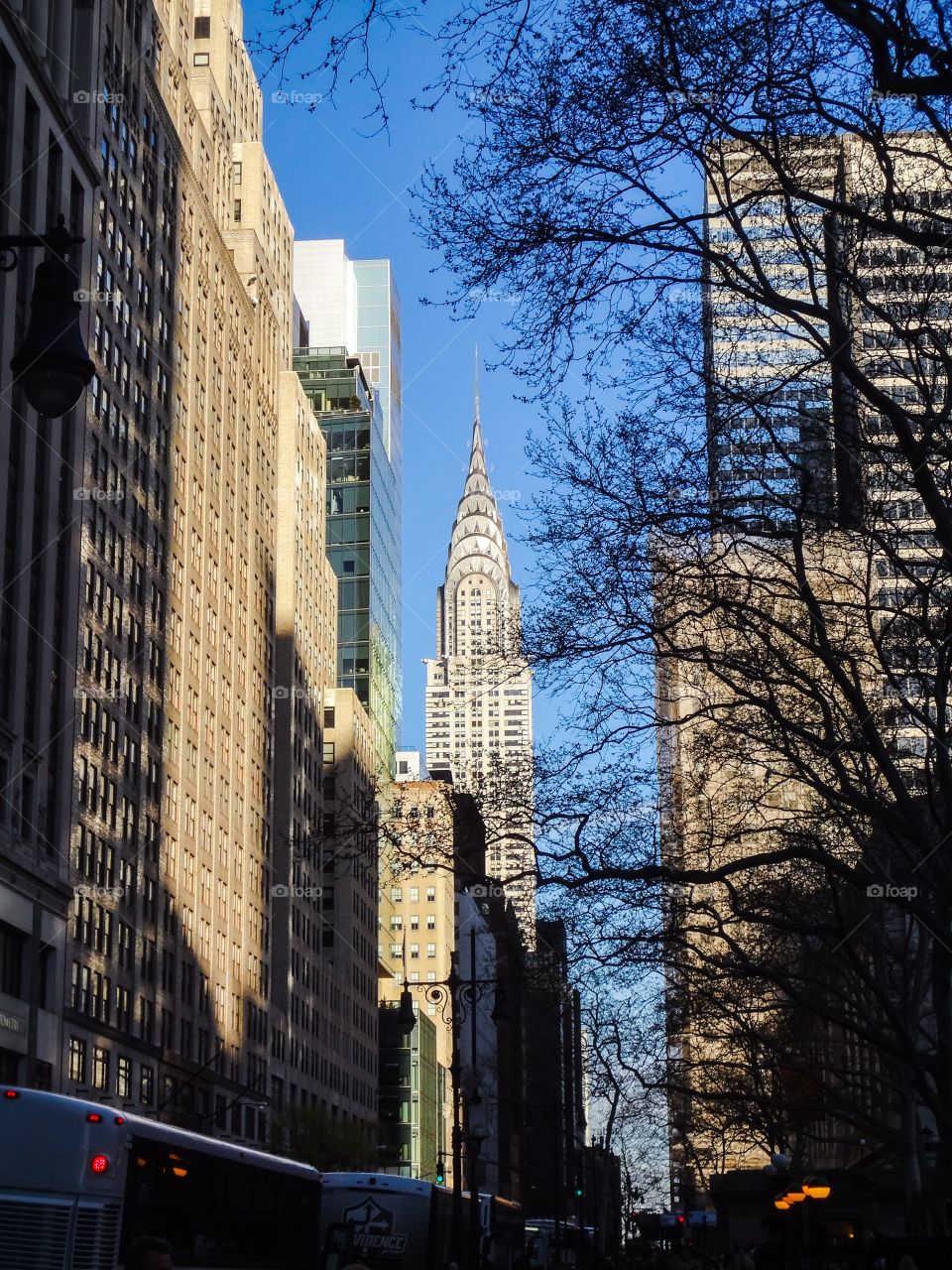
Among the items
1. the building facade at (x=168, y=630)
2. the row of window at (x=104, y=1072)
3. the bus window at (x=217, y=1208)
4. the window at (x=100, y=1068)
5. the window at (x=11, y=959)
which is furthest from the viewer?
the window at (x=100, y=1068)

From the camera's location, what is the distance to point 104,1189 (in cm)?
1836

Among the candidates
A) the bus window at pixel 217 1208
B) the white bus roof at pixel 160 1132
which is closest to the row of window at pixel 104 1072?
the white bus roof at pixel 160 1132

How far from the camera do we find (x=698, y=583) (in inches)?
1009

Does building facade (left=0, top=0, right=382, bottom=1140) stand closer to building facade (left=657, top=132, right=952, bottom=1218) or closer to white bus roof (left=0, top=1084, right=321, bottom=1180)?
white bus roof (left=0, top=1084, right=321, bottom=1180)

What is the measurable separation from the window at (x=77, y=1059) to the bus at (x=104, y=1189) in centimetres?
3984

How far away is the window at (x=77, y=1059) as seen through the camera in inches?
2445

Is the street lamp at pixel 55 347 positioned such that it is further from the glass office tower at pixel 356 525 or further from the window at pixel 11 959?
the glass office tower at pixel 356 525

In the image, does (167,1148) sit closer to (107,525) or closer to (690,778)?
(690,778)

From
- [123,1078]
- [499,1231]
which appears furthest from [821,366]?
[123,1078]

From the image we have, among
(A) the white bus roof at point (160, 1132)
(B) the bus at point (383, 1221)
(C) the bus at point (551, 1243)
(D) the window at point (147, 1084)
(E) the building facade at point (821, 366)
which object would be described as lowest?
(C) the bus at point (551, 1243)

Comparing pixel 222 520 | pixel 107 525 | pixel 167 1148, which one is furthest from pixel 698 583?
pixel 222 520

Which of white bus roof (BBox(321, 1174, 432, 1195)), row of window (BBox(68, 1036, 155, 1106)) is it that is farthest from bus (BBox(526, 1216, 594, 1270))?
white bus roof (BBox(321, 1174, 432, 1195))

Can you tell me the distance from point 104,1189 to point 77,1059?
1844 inches

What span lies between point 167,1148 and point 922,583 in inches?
515
